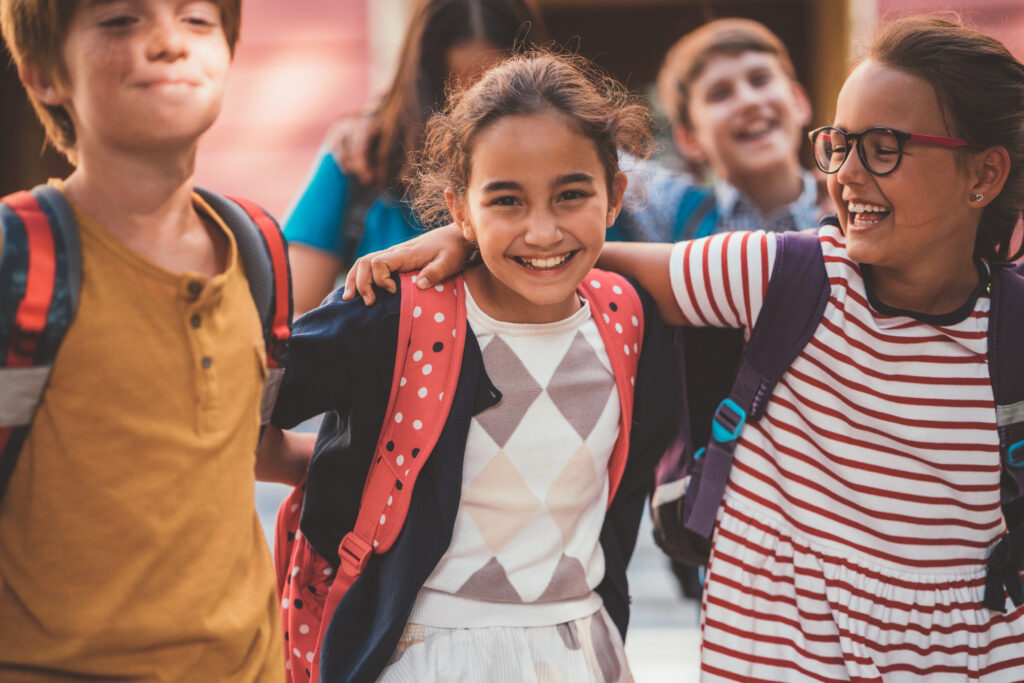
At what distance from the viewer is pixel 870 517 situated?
1.73 m

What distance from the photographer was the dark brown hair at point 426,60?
232 centimetres

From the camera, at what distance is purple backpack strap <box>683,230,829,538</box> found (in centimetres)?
177

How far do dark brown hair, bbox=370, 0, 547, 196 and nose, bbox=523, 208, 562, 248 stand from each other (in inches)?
28.5

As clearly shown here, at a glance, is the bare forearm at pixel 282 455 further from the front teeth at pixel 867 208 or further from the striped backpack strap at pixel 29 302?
the front teeth at pixel 867 208

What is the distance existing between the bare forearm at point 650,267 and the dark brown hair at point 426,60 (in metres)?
0.63

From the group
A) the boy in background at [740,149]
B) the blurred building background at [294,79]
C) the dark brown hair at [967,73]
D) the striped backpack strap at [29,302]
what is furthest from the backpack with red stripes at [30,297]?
the blurred building background at [294,79]

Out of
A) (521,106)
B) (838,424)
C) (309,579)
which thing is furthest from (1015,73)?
(309,579)

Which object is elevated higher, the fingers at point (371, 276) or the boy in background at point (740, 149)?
the boy in background at point (740, 149)

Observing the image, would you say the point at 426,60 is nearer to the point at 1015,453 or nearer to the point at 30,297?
the point at 30,297

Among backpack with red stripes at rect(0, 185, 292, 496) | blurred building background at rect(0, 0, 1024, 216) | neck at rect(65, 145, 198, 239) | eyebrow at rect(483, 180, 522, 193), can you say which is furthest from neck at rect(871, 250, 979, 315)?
blurred building background at rect(0, 0, 1024, 216)

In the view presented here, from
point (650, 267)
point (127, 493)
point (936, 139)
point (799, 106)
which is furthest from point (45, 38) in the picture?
point (799, 106)

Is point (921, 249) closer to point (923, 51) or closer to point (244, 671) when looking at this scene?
point (923, 51)

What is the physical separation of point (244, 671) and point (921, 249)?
1.35 m

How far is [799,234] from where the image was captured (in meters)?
1.87
